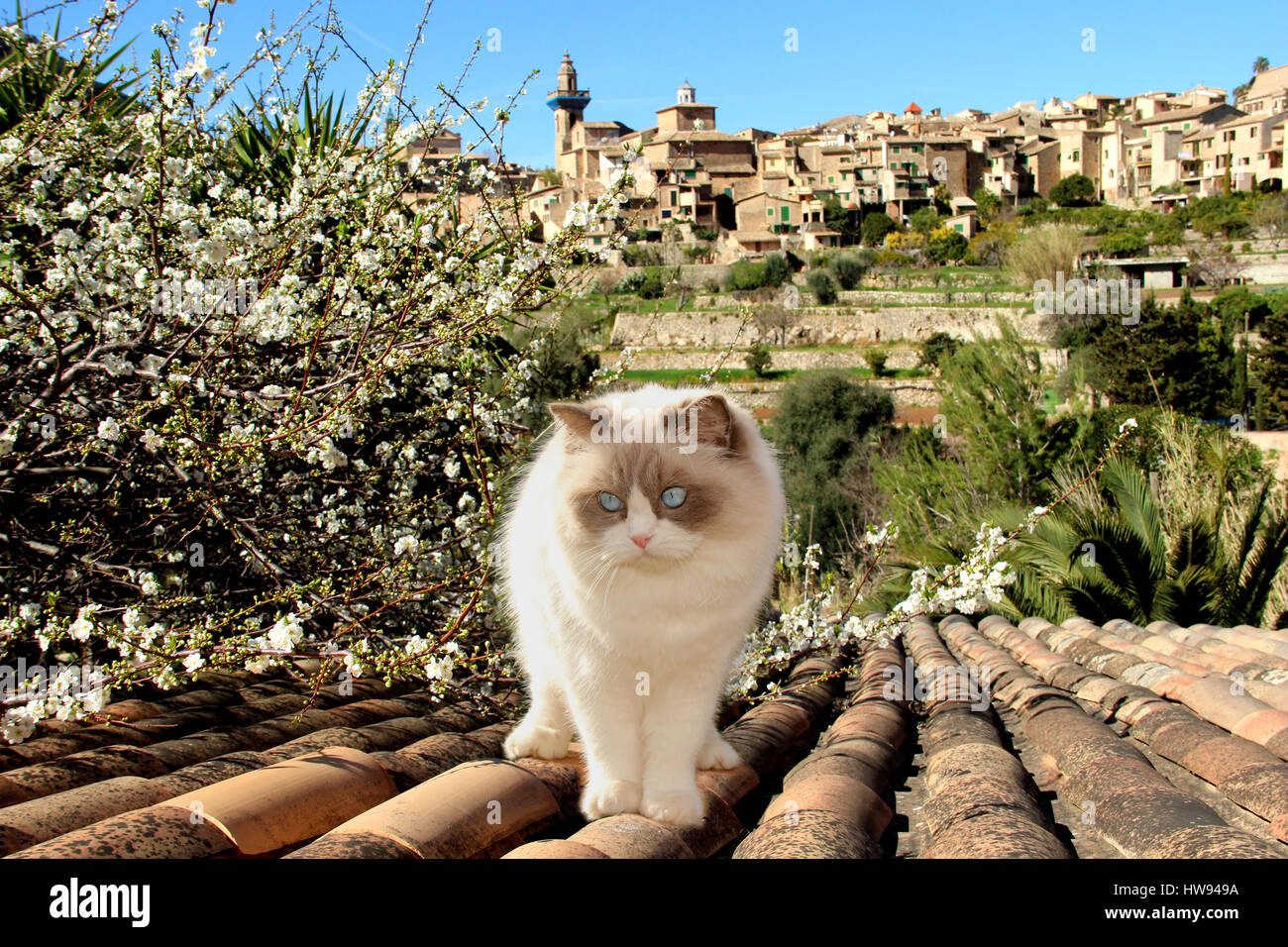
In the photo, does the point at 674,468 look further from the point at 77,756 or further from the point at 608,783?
the point at 77,756

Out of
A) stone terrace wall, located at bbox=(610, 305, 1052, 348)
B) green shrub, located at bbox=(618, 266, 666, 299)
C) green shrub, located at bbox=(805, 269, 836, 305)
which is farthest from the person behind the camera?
green shrub, located at bbox=(805, 269, 836, 305)

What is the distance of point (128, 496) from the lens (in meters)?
3.37

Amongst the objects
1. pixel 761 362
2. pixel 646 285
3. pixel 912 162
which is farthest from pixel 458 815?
pixel 912 162

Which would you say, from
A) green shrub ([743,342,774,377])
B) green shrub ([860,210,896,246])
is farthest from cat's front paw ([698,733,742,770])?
green shrub ([860,210,896,246])

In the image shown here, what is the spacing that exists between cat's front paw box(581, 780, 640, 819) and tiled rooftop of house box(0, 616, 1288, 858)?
54 millimetres

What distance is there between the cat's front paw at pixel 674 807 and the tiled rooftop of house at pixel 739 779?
0.03 meters

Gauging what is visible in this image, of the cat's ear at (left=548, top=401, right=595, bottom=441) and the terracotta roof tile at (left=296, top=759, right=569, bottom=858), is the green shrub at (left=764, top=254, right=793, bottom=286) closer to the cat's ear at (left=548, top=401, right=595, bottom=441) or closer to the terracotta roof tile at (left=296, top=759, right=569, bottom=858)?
the cat's ear at (left=548, top=401, right=595, bottom=441)

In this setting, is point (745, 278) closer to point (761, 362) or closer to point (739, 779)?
point (761, 362)

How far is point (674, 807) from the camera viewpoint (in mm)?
1765

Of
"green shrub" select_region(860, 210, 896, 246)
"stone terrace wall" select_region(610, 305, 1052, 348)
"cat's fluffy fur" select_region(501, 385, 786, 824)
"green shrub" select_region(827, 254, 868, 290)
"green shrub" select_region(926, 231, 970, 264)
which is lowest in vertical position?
"cat's fluffy fur" select_region(501, 385, 786, 824)

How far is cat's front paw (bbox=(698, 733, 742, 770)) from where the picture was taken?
2.09 meters

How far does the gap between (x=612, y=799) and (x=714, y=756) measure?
0.34 meters

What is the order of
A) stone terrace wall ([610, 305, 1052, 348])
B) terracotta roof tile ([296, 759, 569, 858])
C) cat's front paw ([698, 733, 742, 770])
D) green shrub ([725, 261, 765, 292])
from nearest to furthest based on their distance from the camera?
terracotta roof tile ([296, 759, 569, 858]) → cat's front paw ([698, 733, 742, 770]) → stone terrace wall ([610, 305, 1052, 348]) → green shrub ([725, 261, 765, 292])
